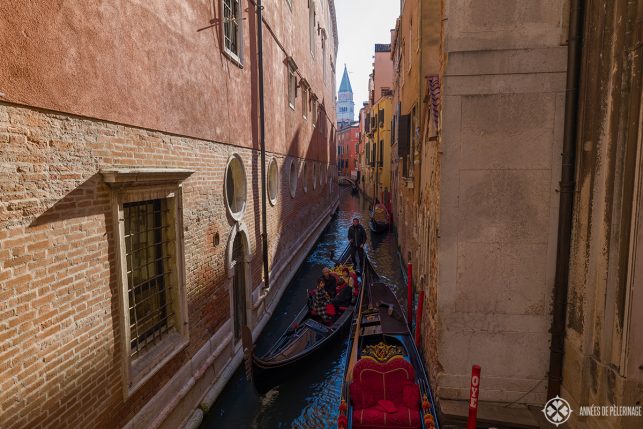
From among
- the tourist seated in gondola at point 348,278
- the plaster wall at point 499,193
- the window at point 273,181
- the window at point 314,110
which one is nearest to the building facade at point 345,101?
the window at point 314,110

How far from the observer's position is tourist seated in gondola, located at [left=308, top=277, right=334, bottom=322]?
27.5 feet

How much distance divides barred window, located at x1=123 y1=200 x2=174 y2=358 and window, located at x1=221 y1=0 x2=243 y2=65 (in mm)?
3417

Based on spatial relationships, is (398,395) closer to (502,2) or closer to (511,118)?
(511,118)

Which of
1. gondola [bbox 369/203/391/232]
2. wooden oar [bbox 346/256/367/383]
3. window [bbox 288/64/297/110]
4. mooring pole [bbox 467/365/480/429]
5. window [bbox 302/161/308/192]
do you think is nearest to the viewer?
mooring pole [bbox 467/365/480/429]

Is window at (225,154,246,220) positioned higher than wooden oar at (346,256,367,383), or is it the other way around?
window at (225,154,246,220)

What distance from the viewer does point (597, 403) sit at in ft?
13.1

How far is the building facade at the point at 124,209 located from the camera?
2.96 metres

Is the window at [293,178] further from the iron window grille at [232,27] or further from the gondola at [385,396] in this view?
the gondola at [385,396]

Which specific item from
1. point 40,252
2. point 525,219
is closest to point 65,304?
point 40,252

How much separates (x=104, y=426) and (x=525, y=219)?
5.00 metres

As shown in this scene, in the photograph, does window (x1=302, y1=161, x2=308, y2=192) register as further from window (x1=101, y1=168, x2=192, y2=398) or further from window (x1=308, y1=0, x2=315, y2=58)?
window (x1=101, y1=168, x2=192, y2=398)

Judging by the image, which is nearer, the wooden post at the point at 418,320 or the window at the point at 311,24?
the wooden post at the point at 418,320

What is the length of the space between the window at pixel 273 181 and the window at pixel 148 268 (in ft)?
16.4

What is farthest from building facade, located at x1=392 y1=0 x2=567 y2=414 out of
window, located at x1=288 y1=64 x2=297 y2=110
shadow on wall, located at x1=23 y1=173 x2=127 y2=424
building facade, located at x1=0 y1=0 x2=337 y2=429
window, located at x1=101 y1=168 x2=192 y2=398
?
window, located at x1=288 y1=64 x2=297 y2=110
